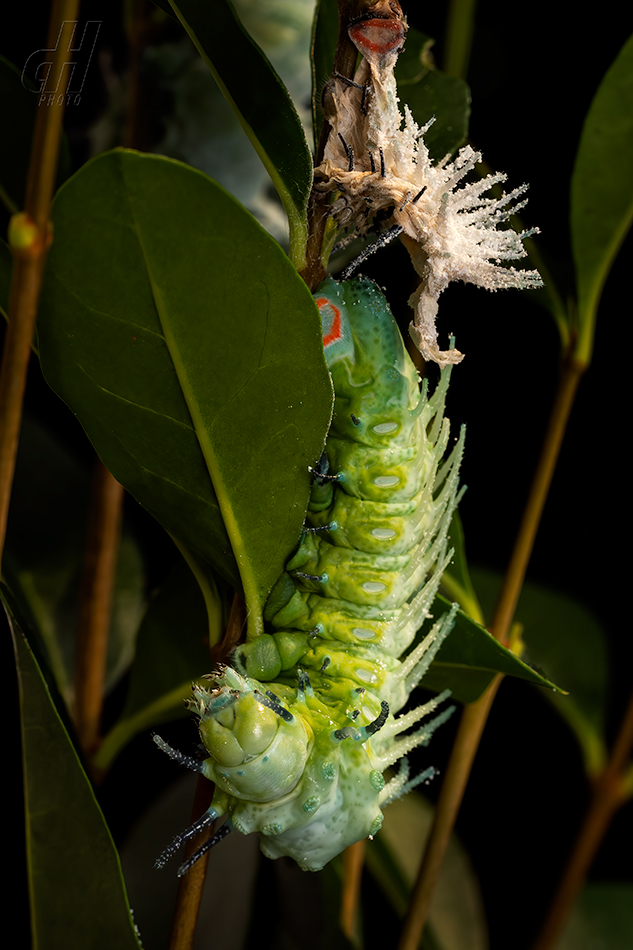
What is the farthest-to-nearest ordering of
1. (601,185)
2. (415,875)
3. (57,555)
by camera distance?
(415,875) < (57,555) < (601,185)

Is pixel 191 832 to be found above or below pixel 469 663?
below

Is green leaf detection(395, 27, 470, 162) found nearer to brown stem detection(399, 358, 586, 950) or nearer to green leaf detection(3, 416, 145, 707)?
brown stem detection(399, 358, 586, 950)

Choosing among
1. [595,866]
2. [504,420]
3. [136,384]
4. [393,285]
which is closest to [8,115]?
[136,384]

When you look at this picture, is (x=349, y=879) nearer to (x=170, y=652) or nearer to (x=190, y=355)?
(x=170, y=652)

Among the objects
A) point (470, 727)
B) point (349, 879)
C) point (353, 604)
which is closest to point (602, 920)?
point (349, 879)

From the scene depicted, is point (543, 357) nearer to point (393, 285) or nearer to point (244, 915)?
point (393, 285)

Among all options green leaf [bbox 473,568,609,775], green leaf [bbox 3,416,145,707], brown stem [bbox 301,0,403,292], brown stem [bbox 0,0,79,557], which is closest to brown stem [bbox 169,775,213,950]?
brown stem [bbox 0,0,79,557]

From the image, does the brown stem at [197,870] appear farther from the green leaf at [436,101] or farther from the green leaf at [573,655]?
the green leaf at [573,655]
